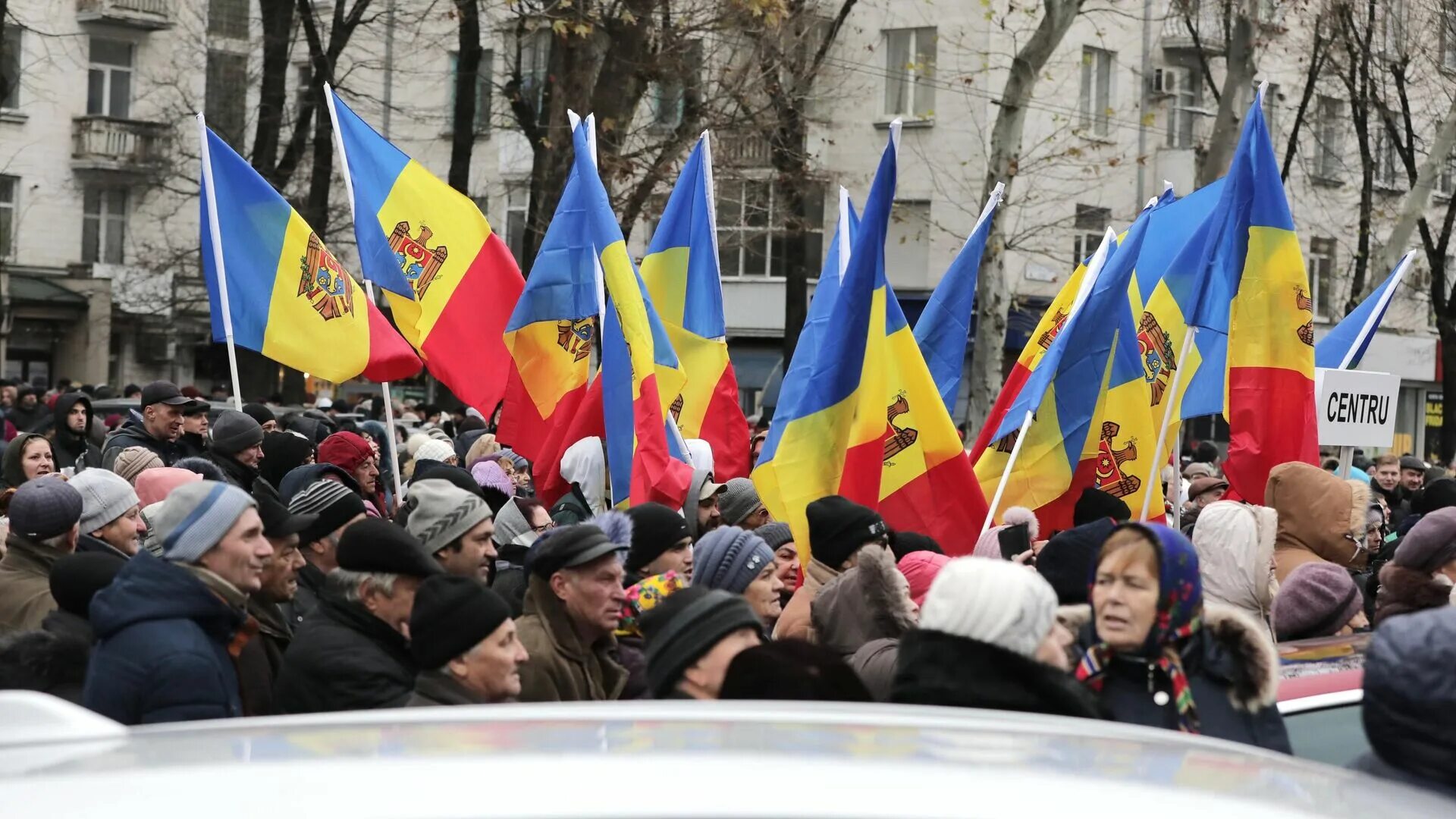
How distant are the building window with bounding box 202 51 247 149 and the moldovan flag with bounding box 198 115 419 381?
22.7m

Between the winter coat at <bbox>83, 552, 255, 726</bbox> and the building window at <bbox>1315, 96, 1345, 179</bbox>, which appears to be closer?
the winter coat at <bbox>83, 552, 255, 726</bbox>

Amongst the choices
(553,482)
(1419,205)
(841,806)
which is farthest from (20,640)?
(1419,205)

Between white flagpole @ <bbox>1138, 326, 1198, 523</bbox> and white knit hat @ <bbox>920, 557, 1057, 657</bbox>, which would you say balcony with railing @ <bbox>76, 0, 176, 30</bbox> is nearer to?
white flagpole @ <bbox>1138, 326, 1198, 523</bbox>

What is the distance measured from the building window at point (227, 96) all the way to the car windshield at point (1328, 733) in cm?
2970

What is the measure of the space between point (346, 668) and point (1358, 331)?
8179mm

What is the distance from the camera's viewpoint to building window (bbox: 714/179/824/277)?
26547 mm

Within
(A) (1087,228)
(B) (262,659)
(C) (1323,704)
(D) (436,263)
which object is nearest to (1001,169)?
(D) (436,263)

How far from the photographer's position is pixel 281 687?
4.71m

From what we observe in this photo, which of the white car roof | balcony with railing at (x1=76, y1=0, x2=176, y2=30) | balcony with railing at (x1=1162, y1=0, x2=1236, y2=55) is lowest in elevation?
the white car roof

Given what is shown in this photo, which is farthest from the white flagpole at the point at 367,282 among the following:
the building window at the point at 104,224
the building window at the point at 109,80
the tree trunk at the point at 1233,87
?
the building window at the point at 109,80

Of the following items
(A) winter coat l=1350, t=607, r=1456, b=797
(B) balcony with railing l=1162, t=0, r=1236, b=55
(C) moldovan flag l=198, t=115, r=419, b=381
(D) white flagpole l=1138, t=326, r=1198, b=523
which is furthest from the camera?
(B) balcony with railing l=1162, t=0, r=1236, b=55

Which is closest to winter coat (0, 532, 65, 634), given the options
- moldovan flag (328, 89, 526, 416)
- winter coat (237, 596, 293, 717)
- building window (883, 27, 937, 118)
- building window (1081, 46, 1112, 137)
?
winter coat (237, 596, 293, 717)

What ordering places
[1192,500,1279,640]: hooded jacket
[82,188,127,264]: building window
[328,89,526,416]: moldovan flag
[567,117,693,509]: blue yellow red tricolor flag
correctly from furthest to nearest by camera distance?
[82,188,127,264]: building window < [328,89,526,416]: moldovan flag < [567,117,693,509]: blue yellow red tricolor flag < [1192,500,1279,640]: hooded jacket

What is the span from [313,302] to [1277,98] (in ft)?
92.3
